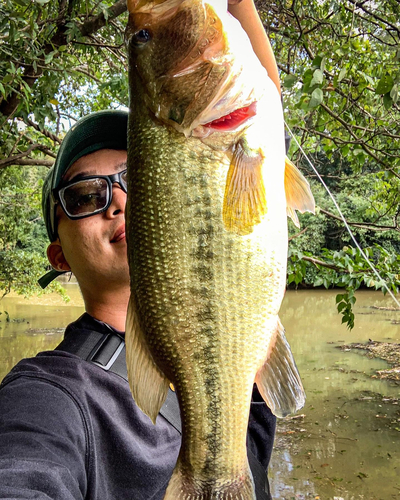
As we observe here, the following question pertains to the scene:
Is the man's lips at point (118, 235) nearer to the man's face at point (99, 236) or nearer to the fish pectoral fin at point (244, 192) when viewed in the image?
the man's face at point (99, 236)

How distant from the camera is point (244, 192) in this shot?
107 centimetres

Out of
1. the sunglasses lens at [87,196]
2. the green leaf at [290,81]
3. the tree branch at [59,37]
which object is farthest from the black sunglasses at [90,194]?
the tree branch at [59,37]

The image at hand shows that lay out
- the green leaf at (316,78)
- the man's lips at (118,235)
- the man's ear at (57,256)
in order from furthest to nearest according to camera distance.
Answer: the green leaf at (316,78)
the man's ear at (57,256)
the man's lips at (118,235)

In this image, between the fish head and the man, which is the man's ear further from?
the fish head

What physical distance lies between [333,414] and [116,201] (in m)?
7.66

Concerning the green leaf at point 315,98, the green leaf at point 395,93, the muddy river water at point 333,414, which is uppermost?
the green leaf at point 395,93

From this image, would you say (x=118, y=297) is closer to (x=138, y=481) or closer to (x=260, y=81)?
(x=138, y=481)

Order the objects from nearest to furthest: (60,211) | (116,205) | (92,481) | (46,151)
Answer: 1. (92,481)
2. (116,205)
3. (60,211)
4. (46,151)

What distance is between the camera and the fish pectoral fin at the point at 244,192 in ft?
3.50

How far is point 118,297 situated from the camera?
5.86 feet

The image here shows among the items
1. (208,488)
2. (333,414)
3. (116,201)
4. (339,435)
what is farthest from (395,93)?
(333,414)

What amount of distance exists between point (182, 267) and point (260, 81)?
18.4 inches

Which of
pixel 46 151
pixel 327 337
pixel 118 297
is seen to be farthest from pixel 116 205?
pixel 327 337

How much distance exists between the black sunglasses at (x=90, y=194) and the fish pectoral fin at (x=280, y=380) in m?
0.79
